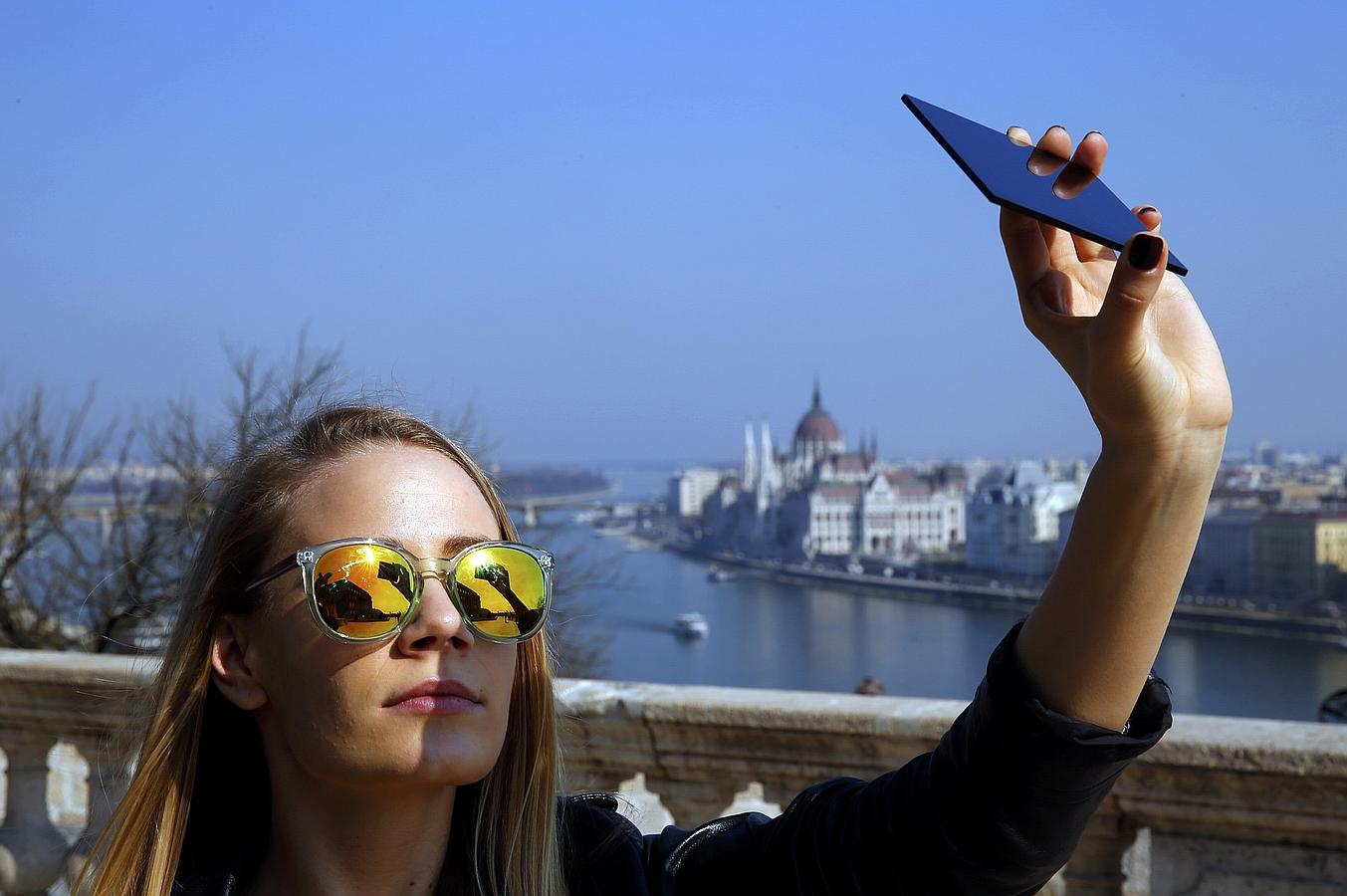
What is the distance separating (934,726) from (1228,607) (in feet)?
106

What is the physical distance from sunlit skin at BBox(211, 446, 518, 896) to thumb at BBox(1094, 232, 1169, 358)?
1.94 feet

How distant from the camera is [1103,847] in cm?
228

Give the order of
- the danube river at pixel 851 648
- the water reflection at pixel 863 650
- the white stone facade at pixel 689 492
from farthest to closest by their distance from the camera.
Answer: the white stone facade at pixel 689 492
the water reflection at pixel 863 650
the danube river at pixel 851 648

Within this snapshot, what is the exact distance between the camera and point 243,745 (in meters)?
1.31

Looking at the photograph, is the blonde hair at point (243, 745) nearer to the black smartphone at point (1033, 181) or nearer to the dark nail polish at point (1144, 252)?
the black smartphone at point (1033, 181)

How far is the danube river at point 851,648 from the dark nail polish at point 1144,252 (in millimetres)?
10257

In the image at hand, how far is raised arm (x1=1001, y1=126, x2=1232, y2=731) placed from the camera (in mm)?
883

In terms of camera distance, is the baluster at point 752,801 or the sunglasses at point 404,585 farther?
the baluster at point 752,801

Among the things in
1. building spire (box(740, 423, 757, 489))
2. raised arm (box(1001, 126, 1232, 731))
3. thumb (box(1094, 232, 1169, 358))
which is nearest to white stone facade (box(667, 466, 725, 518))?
building spire (box(740, 423, 757, 489))

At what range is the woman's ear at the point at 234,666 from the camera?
47.6 inches

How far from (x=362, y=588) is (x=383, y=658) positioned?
61 millimetres

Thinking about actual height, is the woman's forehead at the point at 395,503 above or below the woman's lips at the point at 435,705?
above

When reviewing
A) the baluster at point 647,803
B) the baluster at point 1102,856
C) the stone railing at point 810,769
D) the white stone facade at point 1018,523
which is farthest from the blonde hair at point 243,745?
the white stone facade at point 1018,523

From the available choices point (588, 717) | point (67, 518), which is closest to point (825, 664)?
point (67, 518)
